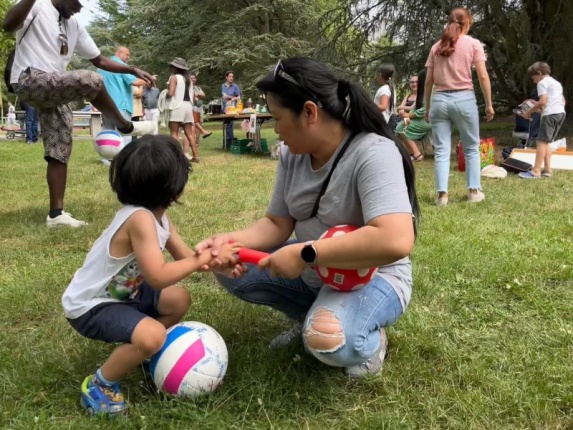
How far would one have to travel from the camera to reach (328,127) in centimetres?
212

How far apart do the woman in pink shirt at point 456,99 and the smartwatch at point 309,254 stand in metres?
3.87

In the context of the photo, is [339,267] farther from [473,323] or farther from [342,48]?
[342,48]

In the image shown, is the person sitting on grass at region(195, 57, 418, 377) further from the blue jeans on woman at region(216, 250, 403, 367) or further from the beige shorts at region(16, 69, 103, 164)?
the beige shorts at region(16, 69, 103, 164)

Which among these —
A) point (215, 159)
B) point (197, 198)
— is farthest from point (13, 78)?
point (215, 159)

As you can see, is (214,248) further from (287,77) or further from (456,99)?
(456,99)

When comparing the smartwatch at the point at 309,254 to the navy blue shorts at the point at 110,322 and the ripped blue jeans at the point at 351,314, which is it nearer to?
the ripped blue jeans at the point at 351,314

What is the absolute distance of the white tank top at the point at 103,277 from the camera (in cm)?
208

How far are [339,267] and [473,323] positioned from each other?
114cm

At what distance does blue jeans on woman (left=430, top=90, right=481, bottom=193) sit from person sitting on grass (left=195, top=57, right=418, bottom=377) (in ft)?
11.6

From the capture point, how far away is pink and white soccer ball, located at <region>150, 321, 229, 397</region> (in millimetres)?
2096

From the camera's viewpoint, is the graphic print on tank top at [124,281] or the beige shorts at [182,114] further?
the beige shorts at [182,114]

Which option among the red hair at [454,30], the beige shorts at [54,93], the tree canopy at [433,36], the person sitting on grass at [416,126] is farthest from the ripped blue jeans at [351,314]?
the tree canopy at [433,36]

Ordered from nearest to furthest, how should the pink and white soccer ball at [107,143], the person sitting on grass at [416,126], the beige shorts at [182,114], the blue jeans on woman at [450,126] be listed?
the pink and white soccer ball at [107,143] → the blue jeans on woman at [450,126] → the person sitting on grass at [416,126] → the beige shorts at [182,114]

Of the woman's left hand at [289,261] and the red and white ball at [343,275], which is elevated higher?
the woman's left hand at [289,261]
